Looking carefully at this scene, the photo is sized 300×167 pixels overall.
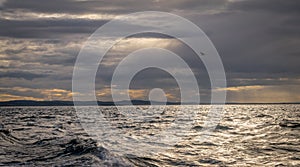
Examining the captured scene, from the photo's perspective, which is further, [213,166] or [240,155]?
[240,155]

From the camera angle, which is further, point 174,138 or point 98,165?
point 174,138

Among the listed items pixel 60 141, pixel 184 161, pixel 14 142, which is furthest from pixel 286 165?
pixel 14 142

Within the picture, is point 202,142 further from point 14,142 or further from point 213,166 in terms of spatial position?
point 14,142

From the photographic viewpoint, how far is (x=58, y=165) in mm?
16641

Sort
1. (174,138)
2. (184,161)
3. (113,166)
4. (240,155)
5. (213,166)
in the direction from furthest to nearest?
(174,138) < (240,155) < (184,161) < (213,166) < (113,166)

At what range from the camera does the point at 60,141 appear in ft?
85.5

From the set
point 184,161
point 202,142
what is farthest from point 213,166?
point 202,142

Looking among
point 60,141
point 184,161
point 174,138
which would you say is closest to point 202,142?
point 174,138

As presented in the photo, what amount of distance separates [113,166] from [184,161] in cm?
449

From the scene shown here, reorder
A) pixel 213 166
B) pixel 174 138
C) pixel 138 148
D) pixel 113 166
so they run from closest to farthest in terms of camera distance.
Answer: pixel 113 166 < pixel 213 166 < pixel 138 148 < pixel 174 138

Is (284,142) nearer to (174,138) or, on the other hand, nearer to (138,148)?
(174,138)

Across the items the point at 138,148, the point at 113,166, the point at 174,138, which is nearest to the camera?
the point at 113,166

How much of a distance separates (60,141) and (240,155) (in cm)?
1242

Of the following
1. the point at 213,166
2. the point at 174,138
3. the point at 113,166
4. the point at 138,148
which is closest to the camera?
the point at 113,166
